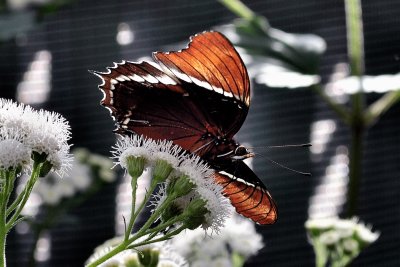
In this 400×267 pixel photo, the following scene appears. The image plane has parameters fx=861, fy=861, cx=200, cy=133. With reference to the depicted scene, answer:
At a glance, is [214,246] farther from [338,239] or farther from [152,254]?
[152,254]

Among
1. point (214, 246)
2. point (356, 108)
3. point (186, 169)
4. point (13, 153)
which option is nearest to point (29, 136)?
point (13, 153)

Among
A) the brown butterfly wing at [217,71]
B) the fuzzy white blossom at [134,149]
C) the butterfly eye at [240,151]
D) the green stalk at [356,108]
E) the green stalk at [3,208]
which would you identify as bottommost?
the green stalk at [3,208]

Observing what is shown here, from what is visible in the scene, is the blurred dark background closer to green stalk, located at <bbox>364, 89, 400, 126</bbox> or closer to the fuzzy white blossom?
green stalk, located at <bbox>364, 89, 400, 126</bbox>

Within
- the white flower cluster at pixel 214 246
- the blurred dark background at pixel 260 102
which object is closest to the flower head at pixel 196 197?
the white flower cluster at pixel 214 246

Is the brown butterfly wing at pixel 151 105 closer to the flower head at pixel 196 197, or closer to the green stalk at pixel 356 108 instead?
the flower head at pixel 196 197

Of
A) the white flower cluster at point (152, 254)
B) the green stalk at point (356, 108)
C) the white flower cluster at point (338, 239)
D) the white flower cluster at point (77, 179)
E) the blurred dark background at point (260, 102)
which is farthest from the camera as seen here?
the blurred dark background at point (260, 102)
